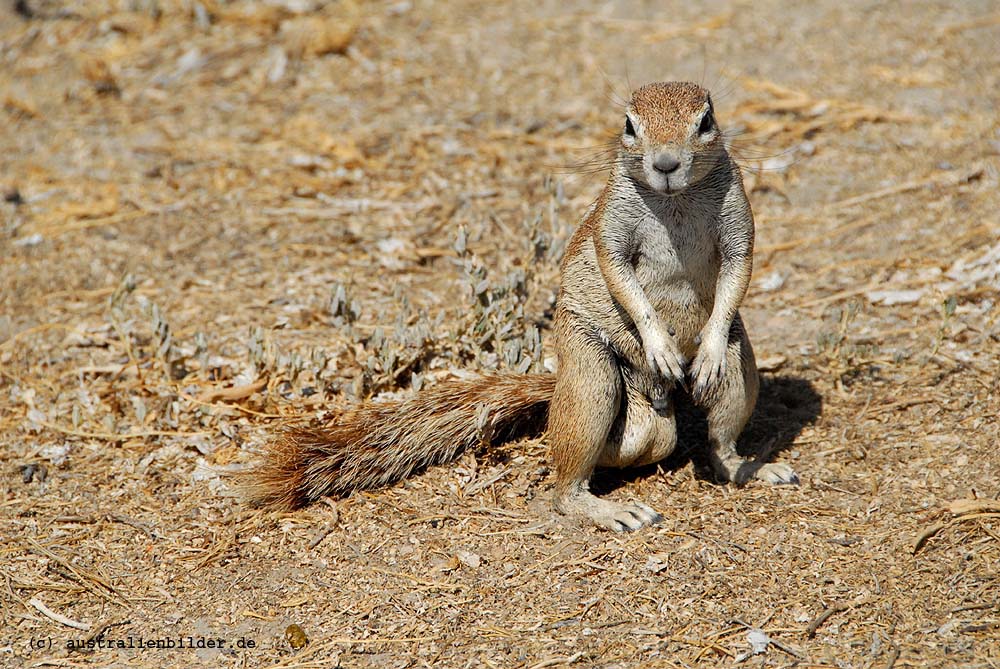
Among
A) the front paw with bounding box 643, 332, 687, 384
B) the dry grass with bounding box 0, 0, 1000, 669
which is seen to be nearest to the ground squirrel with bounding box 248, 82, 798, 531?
the front paw with bounding box 643, 332, 687, 384

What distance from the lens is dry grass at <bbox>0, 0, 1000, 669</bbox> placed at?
3.27 meters

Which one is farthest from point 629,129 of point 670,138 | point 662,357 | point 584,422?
point 584,422

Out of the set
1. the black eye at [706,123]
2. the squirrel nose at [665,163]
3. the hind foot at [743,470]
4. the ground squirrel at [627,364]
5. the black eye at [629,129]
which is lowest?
the hind foot at [743,470]

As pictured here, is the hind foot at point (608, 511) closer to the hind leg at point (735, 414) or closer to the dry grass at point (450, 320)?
the dry grass at point (450, 320)

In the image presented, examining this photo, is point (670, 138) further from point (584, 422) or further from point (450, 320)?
point (450, 320)

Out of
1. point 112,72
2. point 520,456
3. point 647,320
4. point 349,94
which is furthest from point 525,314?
point 112,72

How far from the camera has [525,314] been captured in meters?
4.76

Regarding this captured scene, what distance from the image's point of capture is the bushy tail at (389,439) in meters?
3.67

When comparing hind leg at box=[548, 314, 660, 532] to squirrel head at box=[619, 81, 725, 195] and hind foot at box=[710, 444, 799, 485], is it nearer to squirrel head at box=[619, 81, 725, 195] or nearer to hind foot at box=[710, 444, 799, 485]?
hind foot at box=[710, 444, 799, 485]

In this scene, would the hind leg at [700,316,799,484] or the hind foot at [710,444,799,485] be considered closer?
the hind leg at [700,316,799,484]

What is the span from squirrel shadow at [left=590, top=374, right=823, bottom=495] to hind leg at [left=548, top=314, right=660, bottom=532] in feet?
0.72

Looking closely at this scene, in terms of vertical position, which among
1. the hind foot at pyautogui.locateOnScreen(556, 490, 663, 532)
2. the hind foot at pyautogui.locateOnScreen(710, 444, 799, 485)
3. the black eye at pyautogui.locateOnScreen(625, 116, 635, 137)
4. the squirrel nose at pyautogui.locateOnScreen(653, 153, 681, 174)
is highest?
the black eye at pyautogui.locateOnScreen(625, 116, 635, 137)

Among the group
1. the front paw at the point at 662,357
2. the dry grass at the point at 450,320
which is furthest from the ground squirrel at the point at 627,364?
the dry grass at the point at 450,320

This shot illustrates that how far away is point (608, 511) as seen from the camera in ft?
11.9
